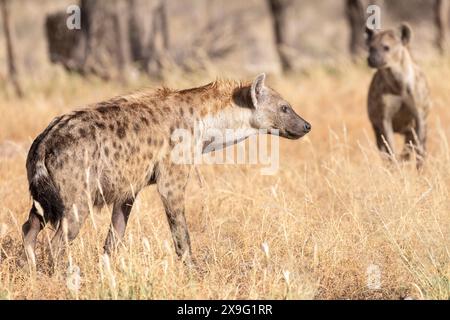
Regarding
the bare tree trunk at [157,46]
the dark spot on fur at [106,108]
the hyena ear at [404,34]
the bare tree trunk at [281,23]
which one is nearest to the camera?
the dark spot on fur at [106,108]

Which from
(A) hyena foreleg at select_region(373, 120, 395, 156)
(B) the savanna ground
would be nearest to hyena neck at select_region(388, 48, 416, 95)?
(A) hyena foreleg at select_region(373, 120, 395, 156)

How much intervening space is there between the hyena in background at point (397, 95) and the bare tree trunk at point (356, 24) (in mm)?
5967

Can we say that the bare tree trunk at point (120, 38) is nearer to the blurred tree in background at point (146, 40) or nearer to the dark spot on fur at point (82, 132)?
the blurred tree in background at point (146, 40)

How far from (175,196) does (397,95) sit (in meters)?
3.48

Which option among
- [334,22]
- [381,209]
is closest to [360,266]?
[381,209]

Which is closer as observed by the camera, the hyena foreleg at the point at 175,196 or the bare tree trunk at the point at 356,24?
the hyena foreleg at the point at 175,196

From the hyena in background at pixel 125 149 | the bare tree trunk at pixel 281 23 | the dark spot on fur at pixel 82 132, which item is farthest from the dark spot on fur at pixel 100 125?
the bare tree trunk at pixel 281 23

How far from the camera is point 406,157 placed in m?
8.19

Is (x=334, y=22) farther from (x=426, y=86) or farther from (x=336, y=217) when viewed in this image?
(x=336, y=217)

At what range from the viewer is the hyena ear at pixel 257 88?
18.4ft

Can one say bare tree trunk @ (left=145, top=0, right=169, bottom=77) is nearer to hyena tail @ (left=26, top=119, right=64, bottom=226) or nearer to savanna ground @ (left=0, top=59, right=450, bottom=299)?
savanna ground @ (left=0, top=59, right=450, bottom=299)

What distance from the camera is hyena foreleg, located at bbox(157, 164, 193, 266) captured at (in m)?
5.17

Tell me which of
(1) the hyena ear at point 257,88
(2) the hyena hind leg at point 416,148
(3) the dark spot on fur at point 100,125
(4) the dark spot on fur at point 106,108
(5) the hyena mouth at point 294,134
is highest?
(1) the hyena ear at point 257,88

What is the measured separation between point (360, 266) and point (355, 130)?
455 cm
